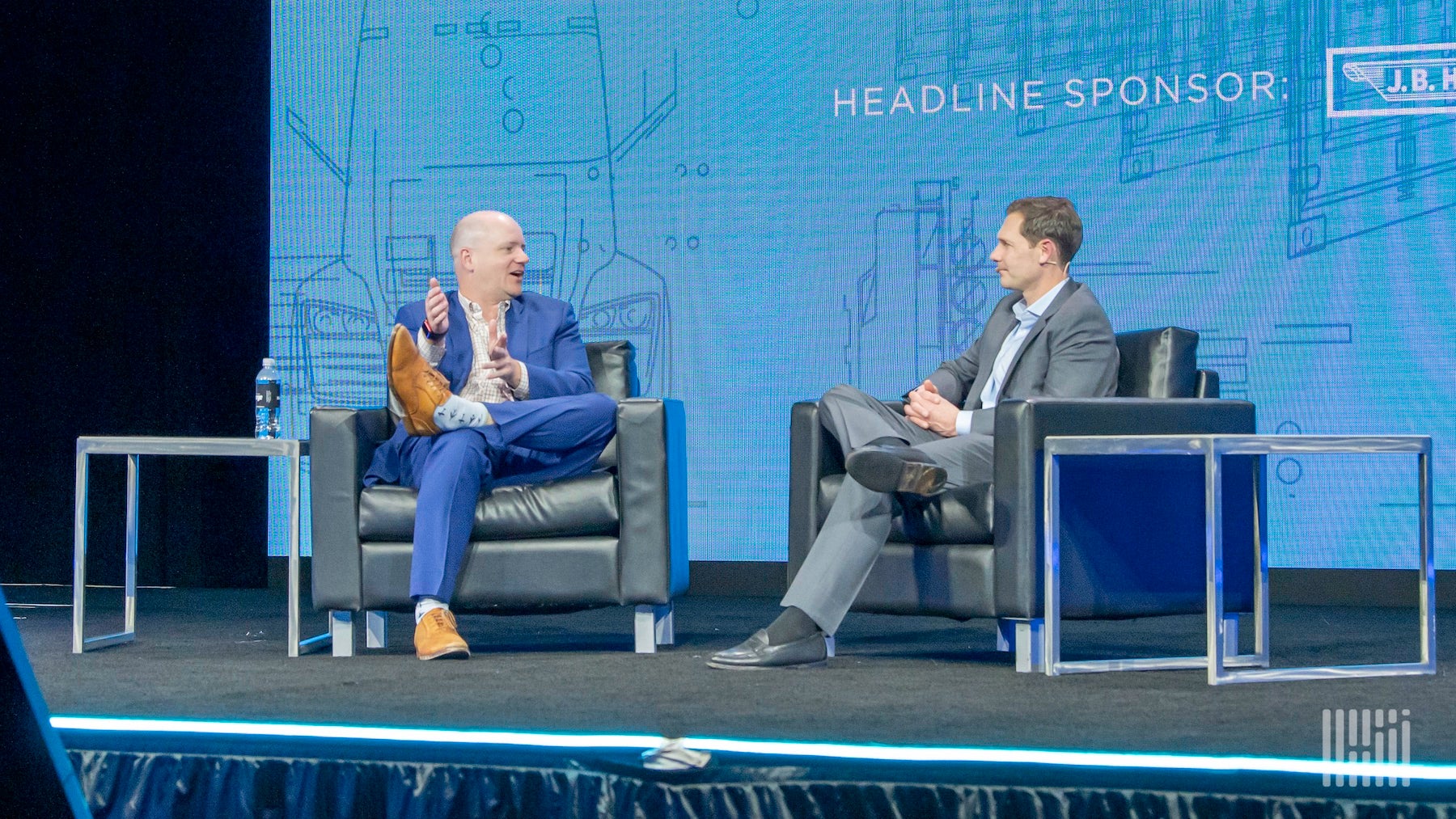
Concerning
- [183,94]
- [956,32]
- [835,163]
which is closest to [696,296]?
[835,163]

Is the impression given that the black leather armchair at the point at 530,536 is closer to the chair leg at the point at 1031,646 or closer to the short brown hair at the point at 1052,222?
the chair leg at the point at 1031,646

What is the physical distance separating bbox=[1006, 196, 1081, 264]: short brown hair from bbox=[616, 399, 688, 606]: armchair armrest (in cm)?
93

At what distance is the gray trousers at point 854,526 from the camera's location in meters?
2.97

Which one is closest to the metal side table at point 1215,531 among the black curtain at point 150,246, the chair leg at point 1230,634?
the chair leg at point 1230,634

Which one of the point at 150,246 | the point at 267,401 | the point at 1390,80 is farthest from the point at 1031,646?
the point at 150,246

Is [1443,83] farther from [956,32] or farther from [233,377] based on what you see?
[233,377]

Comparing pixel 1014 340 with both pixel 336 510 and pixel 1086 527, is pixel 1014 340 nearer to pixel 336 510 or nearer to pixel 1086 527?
Result: pixel 1086 527

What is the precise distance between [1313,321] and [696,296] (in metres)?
2.00

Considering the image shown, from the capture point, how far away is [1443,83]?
14.6ft

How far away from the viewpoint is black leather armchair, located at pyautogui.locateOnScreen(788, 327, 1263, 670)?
2.91 m

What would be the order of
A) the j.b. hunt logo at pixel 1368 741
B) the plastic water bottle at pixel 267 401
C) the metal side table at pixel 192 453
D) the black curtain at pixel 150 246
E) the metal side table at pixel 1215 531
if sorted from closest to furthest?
the j.b. hunt logo at pixel 1368 741 < the metal side table at pixel 1215 531 < the metal side table at pixel 192 453 < the plastic water bottle at pixel 267 401 < the black curtain at pixel 150 246

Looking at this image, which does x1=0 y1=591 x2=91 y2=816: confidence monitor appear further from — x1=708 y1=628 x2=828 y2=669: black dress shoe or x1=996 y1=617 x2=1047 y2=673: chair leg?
x1=996 y1=617 x2=1047 y2=673: chair leg

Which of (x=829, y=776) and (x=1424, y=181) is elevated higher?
(x=1424, y=181)

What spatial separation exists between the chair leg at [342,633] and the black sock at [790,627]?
3.39 feet
